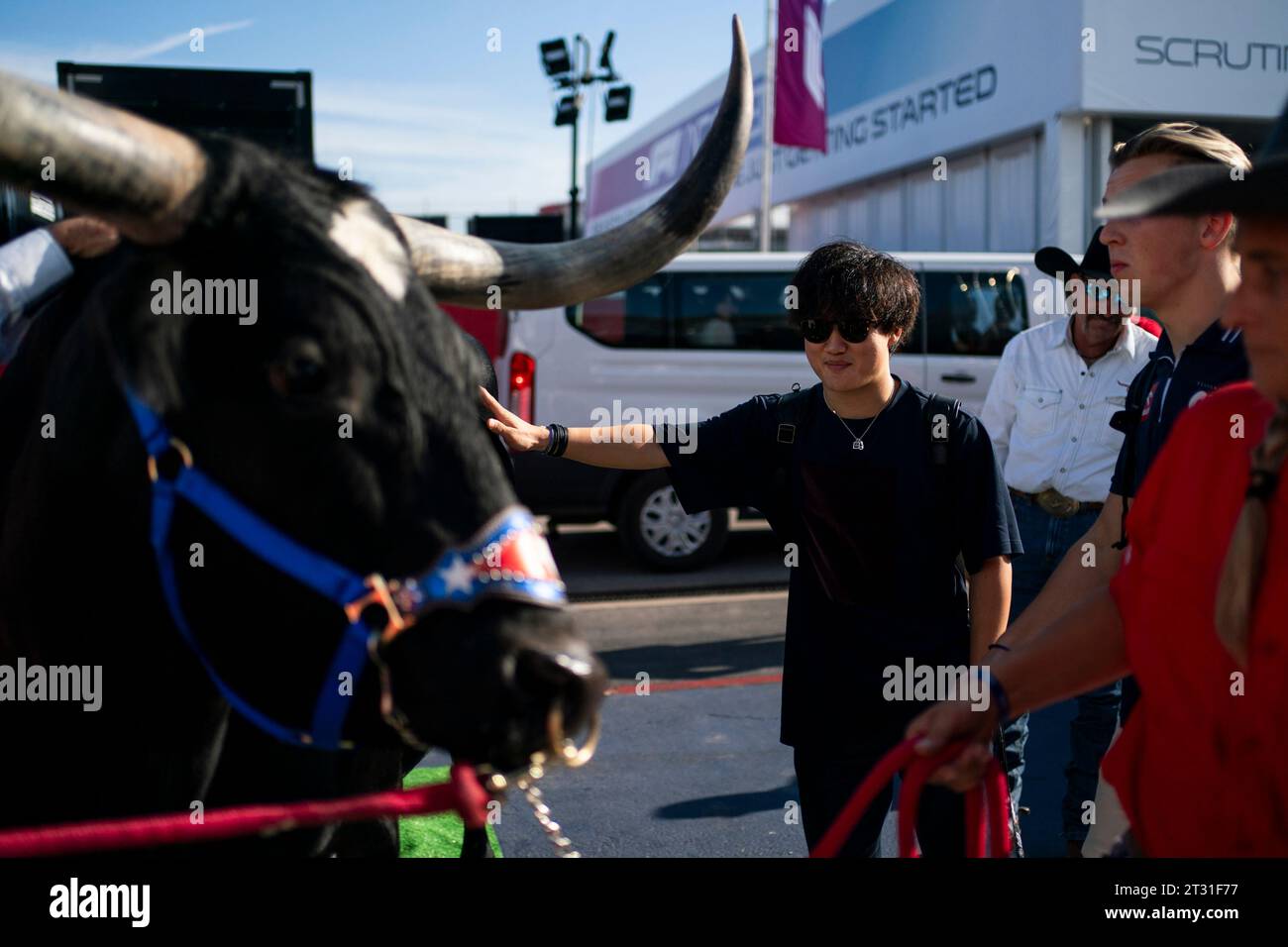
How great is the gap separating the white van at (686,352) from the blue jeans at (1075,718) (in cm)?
426

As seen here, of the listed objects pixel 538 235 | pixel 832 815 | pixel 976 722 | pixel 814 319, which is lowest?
pixel 832 815

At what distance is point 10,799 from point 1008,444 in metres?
4.10

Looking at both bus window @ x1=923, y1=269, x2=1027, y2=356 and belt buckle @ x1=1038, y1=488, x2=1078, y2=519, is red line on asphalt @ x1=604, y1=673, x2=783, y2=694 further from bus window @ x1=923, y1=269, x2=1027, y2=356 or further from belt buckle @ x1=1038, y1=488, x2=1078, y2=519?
bus window @ x1=923, y1=269, x2=1027, y2=356

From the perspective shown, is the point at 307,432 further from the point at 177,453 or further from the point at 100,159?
the point at 100,159

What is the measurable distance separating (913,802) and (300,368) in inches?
45.9

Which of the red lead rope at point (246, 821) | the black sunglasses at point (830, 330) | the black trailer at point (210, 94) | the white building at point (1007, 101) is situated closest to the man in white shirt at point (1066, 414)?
the black sunglasses at point (830, 330)

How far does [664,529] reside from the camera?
9.14 metres

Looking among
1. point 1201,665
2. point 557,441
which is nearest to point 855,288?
point 557,441

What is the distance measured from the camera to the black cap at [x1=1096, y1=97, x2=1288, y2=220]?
5.11 ft

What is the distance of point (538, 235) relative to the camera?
11.8 meters
